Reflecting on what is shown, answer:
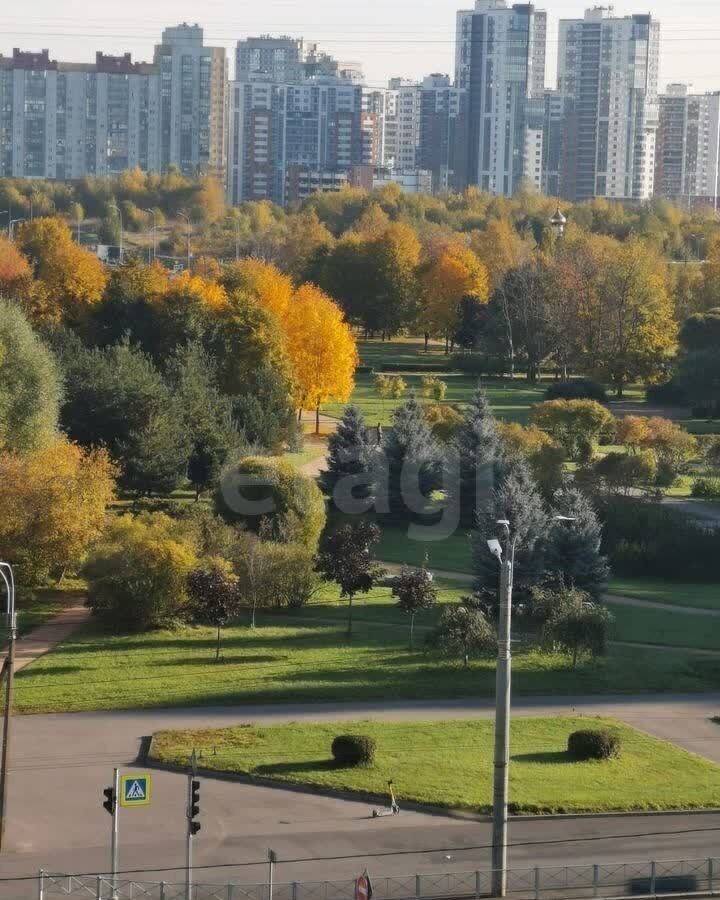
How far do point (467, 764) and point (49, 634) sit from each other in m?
12.2

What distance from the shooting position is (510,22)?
598 feet

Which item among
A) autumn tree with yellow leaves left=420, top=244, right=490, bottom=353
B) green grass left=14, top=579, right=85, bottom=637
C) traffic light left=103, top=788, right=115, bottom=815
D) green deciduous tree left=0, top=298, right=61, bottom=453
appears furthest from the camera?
autumn tree with yellow leaves left=420, top=244, right=490, bottom=353

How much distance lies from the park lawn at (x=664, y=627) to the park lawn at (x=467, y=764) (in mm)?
6739

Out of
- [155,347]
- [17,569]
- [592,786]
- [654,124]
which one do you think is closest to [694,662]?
[592,786]

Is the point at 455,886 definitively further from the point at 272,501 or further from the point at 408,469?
the point at 408,469

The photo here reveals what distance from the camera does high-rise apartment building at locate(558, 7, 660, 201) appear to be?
17638 centimetres

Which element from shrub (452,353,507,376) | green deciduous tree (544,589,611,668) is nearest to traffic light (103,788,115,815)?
green deciduous tree (544,589,611,668)

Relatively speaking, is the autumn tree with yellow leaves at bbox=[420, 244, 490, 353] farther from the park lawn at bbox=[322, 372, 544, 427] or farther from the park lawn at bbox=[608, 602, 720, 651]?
the park lawn at bbox=[608, 602, 720, 651]

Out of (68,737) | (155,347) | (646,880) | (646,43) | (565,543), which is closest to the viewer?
(646,880)

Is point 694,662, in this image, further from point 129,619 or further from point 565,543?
point 129,619

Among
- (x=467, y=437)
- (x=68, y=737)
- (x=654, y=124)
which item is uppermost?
(x=654, y=124)

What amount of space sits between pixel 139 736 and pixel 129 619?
781cm

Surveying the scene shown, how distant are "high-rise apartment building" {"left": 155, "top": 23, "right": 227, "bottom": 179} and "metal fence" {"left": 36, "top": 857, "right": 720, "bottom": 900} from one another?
16678 centimetres

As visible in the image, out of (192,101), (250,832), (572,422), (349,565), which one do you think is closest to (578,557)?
(349,565)
